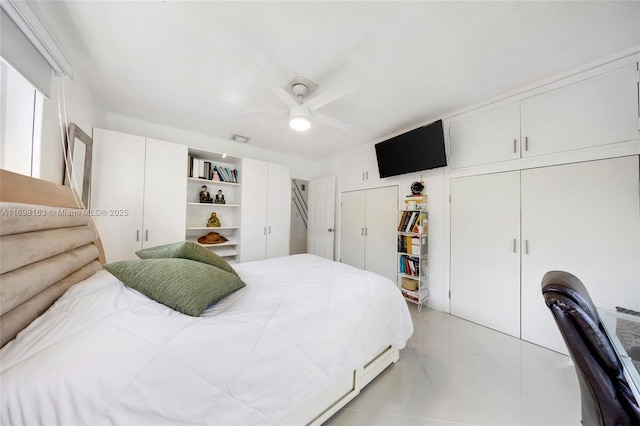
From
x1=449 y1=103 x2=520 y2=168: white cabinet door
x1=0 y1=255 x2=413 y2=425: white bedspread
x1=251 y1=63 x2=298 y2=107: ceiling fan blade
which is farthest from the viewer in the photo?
x1=449 y1=103 x2=520 y2=168: white cabinet door

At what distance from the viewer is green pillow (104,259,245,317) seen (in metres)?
0.98

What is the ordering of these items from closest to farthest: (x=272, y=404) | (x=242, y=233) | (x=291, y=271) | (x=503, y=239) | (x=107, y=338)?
(x=107, y=338) < (x=272, y=404) < (x=291, y=271) < (x=503, y=239) < (x=242, y=233)

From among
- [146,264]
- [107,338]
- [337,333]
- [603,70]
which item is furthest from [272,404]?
[603,70]

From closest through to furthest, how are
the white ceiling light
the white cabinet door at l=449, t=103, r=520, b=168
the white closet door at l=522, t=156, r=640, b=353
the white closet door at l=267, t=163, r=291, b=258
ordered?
1. the white closet door at l=522, t=156, r=640, b=353
2. the white ceiling light
3. the white cabinet door at l=449, t=103, r=520, b=168
4. the white closet door at l=267, t=163, r=291, b=258

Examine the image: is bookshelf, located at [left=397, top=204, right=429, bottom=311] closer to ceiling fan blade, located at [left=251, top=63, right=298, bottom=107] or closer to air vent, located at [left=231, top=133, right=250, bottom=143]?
ceiling fan blade, located at [left=251, top=63, right=298, bottom=107]

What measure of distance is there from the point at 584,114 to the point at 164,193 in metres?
4.40

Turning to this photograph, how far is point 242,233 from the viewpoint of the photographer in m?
3.26

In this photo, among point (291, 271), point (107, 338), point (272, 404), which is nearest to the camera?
point (107, 338)

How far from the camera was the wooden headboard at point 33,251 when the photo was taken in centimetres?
74

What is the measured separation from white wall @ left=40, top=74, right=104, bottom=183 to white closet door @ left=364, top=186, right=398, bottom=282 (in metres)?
3.55

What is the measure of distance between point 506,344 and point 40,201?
12.2 feet

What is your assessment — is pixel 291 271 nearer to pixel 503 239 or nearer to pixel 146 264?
pixel 146 264

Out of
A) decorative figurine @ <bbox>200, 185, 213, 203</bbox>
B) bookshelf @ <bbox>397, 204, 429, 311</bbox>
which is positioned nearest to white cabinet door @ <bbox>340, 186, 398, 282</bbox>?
bookshelf @ <bbox>397, 204, 429, 311</bbox>

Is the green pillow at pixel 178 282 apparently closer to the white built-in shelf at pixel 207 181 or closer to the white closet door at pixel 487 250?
the white built-in shelf at pixel 207 181
